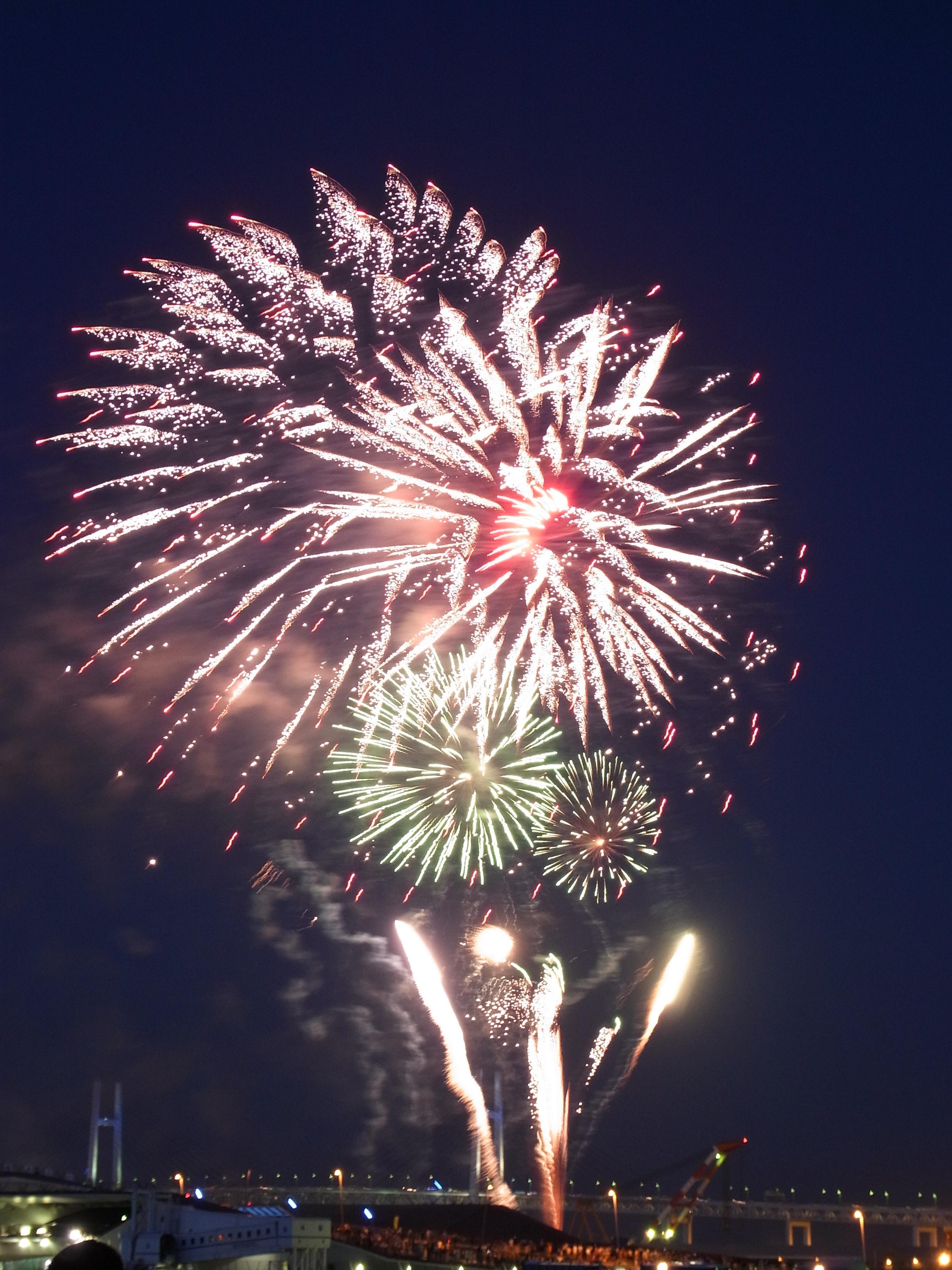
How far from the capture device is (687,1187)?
93.1 metres

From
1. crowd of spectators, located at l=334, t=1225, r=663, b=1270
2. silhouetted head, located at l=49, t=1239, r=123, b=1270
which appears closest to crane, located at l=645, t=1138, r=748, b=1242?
crowd of spectators, located at l=334, t=1225, r=663, b=1270

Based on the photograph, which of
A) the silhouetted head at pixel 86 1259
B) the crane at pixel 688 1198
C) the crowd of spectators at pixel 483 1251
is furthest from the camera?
the crane at pixel 688 1198

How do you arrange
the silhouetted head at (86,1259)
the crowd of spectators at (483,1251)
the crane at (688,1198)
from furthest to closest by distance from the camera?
the crane at (688,1198) → the crowd of spectators at (483,1251) → the silhouetted head at (86,1259)

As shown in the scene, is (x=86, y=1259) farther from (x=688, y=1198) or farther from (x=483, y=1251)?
(x=688, y=1198)

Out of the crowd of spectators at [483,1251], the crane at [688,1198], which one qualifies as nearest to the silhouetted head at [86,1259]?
the crowd of spectators at [483,1251]

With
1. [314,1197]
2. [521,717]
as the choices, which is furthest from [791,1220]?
[521,717]

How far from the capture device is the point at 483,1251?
4728 centimetres

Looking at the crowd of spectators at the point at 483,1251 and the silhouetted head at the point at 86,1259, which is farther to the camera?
the crowd of spectators at the point at 483,1251

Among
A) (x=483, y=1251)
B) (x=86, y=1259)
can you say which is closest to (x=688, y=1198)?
(x=483, y=1251)

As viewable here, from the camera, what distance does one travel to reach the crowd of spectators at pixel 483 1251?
43344 mm

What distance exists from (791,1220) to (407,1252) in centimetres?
11084

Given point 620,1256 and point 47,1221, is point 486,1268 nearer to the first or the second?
point 620,1256

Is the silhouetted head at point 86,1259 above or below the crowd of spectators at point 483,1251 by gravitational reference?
above

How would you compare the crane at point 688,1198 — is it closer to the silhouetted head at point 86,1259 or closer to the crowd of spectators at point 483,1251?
the crowd of spectators at point 483,1251
